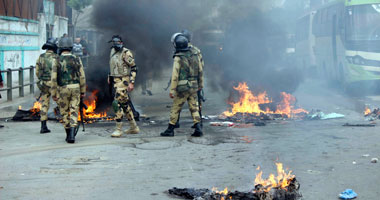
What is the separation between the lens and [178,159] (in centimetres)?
645

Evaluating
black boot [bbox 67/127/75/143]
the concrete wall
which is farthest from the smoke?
the concrete wall

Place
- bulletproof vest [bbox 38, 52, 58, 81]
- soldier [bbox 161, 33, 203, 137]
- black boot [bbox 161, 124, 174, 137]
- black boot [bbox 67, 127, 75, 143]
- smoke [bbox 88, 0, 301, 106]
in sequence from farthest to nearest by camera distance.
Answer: smoke [bbox 88, 0, 301, 106]
bulletproof vest [bbox 38, 52, 58, 81]
black boot [bbox 161, 124, 174, 137]
soldier [bbox 161, 33, 203, 137]
black boot [bbox 67, 127, 75, 143]

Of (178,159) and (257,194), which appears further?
(178,159)

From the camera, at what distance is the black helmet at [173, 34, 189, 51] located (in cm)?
813

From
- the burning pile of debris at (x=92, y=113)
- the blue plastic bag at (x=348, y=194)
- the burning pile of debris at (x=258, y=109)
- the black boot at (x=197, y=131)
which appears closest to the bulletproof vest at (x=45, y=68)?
the burning pile of debris at (x=92, y=113)

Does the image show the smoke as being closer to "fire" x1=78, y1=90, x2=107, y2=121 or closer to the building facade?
"fire" x1=78, y1=90, x2=107, y2=121

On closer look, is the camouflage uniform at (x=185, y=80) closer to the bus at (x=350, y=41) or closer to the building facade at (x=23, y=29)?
the bus at (x=350, y=41)

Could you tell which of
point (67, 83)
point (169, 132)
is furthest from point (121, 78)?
point (169, 132)

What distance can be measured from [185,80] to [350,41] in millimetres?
8962

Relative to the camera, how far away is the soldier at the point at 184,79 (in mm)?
8125

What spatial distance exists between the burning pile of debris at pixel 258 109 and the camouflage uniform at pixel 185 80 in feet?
6.00

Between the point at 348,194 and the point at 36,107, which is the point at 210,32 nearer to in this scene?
the point at 36,107

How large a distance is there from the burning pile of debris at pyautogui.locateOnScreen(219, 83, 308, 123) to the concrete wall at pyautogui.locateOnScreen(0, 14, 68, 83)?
33.1ft

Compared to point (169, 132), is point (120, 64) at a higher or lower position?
higher
